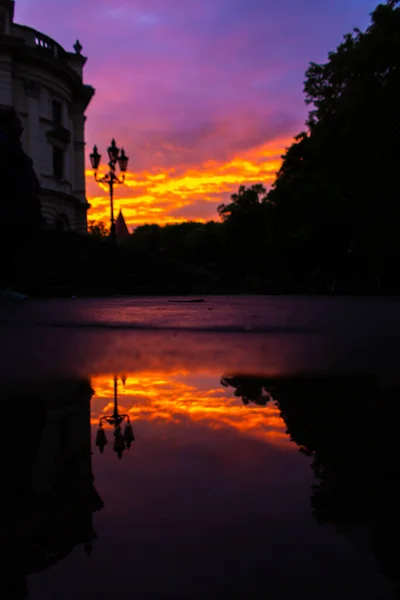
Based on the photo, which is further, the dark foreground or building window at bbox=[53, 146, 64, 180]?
building window at bbox=[53, 146, 64, 180]

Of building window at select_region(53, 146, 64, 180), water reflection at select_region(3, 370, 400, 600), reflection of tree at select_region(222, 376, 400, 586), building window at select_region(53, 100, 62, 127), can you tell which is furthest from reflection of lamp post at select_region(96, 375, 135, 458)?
building window at select_region(53, 100, 62, 127)

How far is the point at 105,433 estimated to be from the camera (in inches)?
55.2

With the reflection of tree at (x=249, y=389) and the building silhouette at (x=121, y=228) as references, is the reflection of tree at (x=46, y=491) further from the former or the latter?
the building silhouette at (x=121, y=228)

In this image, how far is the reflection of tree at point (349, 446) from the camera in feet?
2.81

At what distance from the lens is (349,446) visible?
1.26m

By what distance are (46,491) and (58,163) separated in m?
39.6

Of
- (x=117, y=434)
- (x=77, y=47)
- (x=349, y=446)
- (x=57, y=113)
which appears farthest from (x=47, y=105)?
(x=349, y=446)

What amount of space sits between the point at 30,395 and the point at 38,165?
35729 mm

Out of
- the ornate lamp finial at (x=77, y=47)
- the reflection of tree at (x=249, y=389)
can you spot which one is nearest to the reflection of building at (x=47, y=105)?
the ornate lamp finial at (x=77, y=47)

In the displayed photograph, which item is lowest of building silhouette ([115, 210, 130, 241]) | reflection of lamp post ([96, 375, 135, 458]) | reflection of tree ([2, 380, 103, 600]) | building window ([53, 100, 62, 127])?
reflection of lamp post ([96, 375, 135, 458])

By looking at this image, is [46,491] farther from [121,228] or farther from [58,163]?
[121,228]

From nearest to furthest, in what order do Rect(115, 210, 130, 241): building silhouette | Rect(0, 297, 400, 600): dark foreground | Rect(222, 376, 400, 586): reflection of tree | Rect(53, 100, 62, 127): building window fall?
Rect(0, 297, 400, 600): dark foreground, Rect(222, 376, 400, 586): reflection of tree, Rect(53, 100, 62, 127): building window, Rect(115, 210, 130, 241): building silhouette

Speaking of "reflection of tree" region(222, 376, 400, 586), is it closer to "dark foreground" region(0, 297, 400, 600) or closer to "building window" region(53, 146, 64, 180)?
"dark foreground" region(0, 297, 400, 600)

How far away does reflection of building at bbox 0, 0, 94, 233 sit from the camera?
110 ft
